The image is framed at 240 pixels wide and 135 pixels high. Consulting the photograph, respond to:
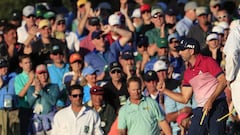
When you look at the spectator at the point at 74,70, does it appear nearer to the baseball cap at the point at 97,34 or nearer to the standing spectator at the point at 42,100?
the standing spectator at the point at 42,100

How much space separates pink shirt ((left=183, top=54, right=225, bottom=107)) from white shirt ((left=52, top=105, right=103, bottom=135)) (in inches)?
69.6

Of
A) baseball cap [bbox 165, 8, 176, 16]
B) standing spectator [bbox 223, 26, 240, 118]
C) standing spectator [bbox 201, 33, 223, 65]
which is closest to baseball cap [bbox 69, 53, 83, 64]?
standing spectator [bbox 201, 33, 223, 65]

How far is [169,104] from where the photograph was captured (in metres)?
18.1

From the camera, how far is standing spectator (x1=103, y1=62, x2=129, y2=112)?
59.2 feet

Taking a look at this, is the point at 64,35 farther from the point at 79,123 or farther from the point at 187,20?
the point at 79,123

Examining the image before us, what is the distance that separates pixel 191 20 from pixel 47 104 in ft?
14.3

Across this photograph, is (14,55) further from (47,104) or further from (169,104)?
(169,104)

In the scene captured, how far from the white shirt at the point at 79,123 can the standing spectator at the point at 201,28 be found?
400 cm

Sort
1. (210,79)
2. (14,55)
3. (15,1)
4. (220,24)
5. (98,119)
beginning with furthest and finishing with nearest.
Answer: (15,1), (220,24), (14,55), (98,119), (210,79)

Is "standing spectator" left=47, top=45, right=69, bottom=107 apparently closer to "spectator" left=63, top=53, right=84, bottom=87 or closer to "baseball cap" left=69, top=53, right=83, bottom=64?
"spectator" left=63, top=53, right=84, bottom=87

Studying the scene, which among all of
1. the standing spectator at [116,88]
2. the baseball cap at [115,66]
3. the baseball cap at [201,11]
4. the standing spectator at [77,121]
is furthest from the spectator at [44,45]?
the baseball cap at [201,11]

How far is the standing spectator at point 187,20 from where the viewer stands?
21.2 meters

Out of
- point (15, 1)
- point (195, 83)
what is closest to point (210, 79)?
point (195, 83)

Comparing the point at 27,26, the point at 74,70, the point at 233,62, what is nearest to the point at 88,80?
the point at 74,70
